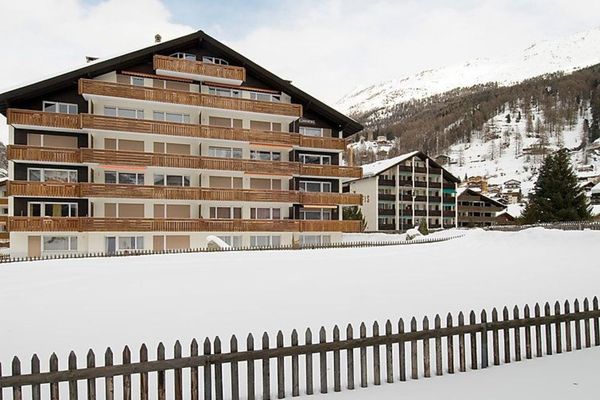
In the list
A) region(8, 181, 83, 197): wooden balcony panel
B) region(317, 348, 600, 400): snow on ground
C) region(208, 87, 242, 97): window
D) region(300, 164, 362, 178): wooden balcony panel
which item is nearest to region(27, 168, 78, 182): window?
region(8, 181, 83, 197): wooden balcony panel

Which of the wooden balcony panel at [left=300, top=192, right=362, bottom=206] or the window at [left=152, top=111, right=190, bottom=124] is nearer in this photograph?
the window at [left=152, top=111, right=190, bottom=124]

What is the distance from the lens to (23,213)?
32.8 metres

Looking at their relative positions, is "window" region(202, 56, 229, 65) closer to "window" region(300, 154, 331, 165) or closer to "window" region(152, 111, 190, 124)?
"window" region(152, 111, 190, 124)

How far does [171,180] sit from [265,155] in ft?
26.5

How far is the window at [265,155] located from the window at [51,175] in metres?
13.6

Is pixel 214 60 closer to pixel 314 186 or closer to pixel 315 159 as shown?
pixel 315 159

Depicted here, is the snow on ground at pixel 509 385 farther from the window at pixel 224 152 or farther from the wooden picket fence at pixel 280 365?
the window at pixel 224 152

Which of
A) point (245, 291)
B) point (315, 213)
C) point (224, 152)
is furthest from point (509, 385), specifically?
point (315, 213)

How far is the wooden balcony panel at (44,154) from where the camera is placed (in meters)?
32.1

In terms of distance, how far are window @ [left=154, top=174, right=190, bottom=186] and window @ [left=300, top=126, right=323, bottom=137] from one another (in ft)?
35.8

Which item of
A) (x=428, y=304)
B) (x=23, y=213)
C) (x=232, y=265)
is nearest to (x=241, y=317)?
(x=428, y=304)

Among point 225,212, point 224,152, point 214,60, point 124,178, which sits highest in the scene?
point 214,60

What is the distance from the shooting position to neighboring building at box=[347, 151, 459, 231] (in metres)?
72.6

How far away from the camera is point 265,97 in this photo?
42250 mm
